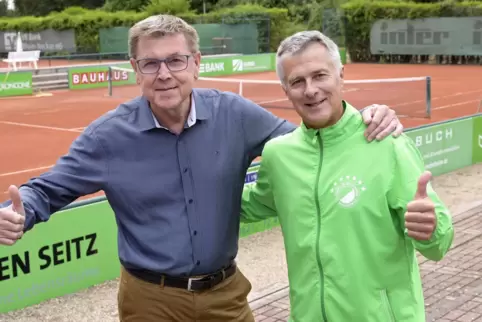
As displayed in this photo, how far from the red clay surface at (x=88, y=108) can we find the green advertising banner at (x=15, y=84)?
894 mm

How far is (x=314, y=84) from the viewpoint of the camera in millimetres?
2568

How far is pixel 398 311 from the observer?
2566 millimetres

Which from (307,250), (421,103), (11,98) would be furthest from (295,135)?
(11,98)

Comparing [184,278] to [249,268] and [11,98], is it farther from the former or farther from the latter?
[11,98]

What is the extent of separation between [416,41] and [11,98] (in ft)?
74.5

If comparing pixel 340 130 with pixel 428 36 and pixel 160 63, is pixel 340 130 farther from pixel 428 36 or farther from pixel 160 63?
pixel 428 36

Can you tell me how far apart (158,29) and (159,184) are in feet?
2.15

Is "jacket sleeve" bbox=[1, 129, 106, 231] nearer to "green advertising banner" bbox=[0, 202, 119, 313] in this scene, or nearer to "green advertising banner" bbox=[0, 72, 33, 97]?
"green advertising banner" bbox=[0, 202, 119, 313]

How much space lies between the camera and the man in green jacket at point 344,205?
2543 millimetres

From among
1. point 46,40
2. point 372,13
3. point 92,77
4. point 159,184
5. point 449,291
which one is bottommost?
point 449,291

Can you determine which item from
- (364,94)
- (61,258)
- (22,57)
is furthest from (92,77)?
(61,258)

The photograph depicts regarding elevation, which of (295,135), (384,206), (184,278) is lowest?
(184,278)

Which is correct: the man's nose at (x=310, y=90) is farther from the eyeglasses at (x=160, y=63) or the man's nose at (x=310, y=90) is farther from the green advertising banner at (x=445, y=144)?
Result: the green advertising banner at (x=445, y=144)

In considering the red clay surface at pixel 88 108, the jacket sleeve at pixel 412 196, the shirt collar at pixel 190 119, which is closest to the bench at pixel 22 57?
the red clay surface at pixel 88 108
